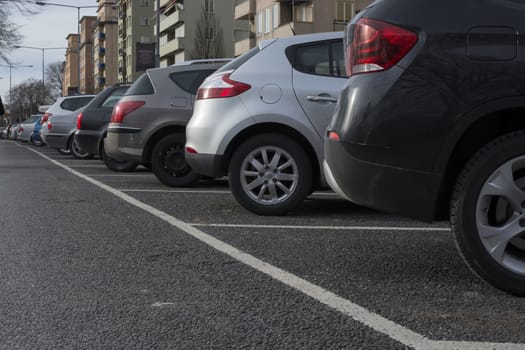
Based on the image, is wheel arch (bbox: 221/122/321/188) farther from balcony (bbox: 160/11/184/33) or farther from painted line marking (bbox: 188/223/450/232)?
balcony (bbox: 160/11/184/33)

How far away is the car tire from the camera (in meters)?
3.64

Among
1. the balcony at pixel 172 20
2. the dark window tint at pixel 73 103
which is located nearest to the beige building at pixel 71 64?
the balcony at pixel 172 20

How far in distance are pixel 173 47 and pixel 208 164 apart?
70200mm

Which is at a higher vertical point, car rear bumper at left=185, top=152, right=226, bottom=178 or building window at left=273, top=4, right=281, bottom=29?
building window at left=273, top=4, right=281, bottom=29

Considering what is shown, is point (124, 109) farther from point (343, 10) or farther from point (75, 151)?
point (343, 10)

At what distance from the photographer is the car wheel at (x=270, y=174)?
6637 mm

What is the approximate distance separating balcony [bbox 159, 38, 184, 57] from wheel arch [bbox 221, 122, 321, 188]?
67.9 m

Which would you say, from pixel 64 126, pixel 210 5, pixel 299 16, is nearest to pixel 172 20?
pixel 210 5

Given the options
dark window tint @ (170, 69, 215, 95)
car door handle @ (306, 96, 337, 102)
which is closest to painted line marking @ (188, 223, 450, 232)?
car door handle @ (306, 96, 337, 102)

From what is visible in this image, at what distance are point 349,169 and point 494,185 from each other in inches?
28.2

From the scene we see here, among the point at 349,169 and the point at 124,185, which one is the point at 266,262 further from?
the point at 124,185

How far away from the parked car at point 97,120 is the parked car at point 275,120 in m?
6.91

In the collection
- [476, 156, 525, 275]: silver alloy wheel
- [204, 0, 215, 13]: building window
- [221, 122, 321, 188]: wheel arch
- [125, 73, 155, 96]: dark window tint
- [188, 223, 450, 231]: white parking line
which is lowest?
[188, 223, 450, 231]: white parking line

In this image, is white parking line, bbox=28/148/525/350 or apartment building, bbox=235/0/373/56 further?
apartment building, bbox=235/0/373/56
